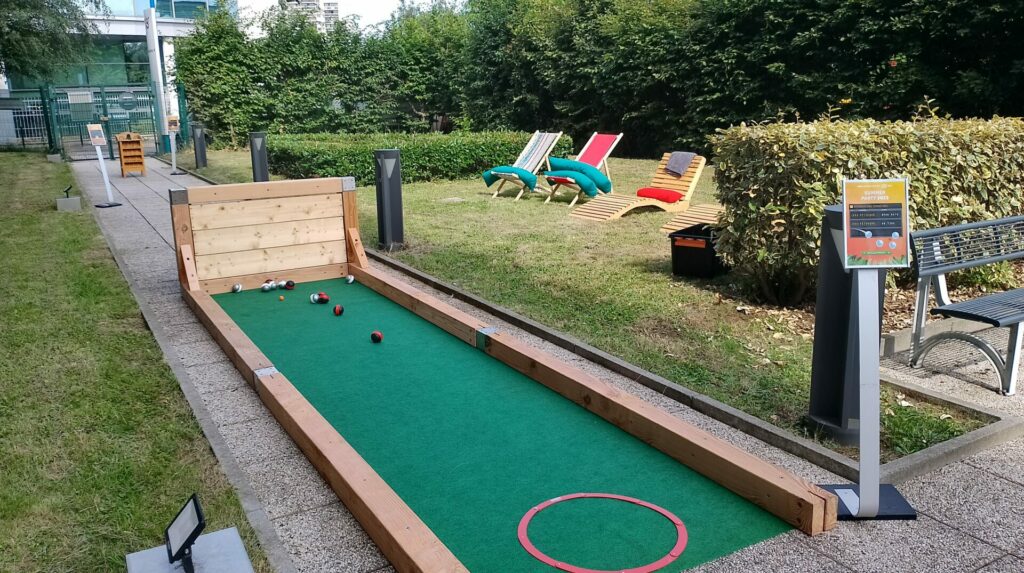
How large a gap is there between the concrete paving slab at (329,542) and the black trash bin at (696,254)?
15.1 feet

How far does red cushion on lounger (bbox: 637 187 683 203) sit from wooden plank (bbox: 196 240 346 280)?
5.03 m

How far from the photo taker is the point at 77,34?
79.7 ft

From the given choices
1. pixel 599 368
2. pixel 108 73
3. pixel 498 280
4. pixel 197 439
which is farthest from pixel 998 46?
pixel 108 73

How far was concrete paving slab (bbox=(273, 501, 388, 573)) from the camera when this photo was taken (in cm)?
296

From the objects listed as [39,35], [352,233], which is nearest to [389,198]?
[352,233]

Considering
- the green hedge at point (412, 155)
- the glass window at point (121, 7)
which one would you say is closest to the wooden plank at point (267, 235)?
the green hedge at point (412, 155)

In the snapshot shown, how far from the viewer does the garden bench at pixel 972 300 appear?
4.57m

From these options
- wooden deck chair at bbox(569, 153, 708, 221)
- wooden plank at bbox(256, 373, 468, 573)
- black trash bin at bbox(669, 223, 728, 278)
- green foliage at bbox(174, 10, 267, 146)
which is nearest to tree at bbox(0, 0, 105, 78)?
green foliage at bbox(174, 10, 267, 146)

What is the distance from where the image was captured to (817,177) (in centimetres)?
575

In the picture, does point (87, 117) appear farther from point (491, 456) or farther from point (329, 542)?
point (329, 542)

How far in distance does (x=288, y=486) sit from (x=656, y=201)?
821 centimetres

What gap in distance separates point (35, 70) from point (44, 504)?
24276 mm

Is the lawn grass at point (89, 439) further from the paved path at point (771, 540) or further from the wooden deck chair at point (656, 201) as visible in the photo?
the wooden deck chair at point (656, 201)

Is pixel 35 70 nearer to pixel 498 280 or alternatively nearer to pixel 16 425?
pixel 498 280
